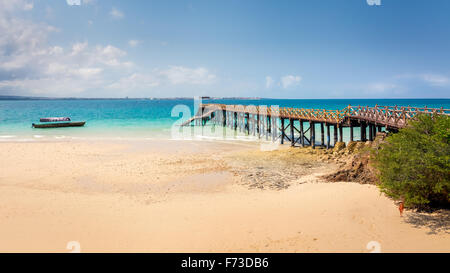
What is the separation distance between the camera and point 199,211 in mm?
11477

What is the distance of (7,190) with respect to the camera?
1439cm

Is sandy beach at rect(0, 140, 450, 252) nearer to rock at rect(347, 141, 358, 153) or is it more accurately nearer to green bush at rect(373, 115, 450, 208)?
green bush at rect(373, 115, 450, 208)

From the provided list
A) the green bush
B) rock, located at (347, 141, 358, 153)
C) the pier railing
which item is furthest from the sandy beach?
the pier railing

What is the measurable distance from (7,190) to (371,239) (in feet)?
50.8

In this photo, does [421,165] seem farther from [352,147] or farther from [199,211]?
[352,147]

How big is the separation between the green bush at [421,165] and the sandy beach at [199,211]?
77 cm

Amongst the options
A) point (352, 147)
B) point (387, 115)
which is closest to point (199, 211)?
point (387, 115)

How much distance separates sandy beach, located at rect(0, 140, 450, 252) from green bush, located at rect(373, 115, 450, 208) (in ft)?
2.54

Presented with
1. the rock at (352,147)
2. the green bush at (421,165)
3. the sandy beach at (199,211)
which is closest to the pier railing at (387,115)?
the rock at (352,147)

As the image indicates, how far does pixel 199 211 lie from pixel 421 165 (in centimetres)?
749
